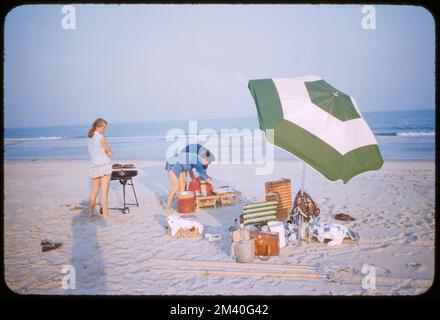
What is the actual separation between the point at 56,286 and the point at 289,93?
3.75m

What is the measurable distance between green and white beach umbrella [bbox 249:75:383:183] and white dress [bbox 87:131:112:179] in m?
2.86

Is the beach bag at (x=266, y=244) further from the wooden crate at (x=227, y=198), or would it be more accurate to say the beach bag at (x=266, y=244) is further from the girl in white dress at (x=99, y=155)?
the girl in white dress at (x=99, y=155)

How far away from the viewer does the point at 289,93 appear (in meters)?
4.11

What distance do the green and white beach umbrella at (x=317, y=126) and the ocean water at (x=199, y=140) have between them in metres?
4.99

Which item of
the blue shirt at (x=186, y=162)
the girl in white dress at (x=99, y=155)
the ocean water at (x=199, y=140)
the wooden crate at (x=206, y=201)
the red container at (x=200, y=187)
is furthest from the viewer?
the ocean water at (x=199, y=140)

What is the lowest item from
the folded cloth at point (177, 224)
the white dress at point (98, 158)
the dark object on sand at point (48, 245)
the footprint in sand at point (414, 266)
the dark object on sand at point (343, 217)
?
the footprint in sand at point (414, 266)

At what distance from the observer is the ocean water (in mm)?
16375

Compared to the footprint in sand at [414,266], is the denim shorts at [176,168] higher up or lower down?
higher up

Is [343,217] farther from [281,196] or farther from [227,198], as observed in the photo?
[227,198]

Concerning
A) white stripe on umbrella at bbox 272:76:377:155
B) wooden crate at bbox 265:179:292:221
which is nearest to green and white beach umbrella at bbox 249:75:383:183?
white stripe on umbrella at bbox 272:76:377:155

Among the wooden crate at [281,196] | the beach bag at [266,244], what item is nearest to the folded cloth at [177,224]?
the beach bag at [266,244]

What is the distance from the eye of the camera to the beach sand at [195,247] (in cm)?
399

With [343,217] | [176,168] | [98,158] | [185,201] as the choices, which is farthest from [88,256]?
[343,217]
